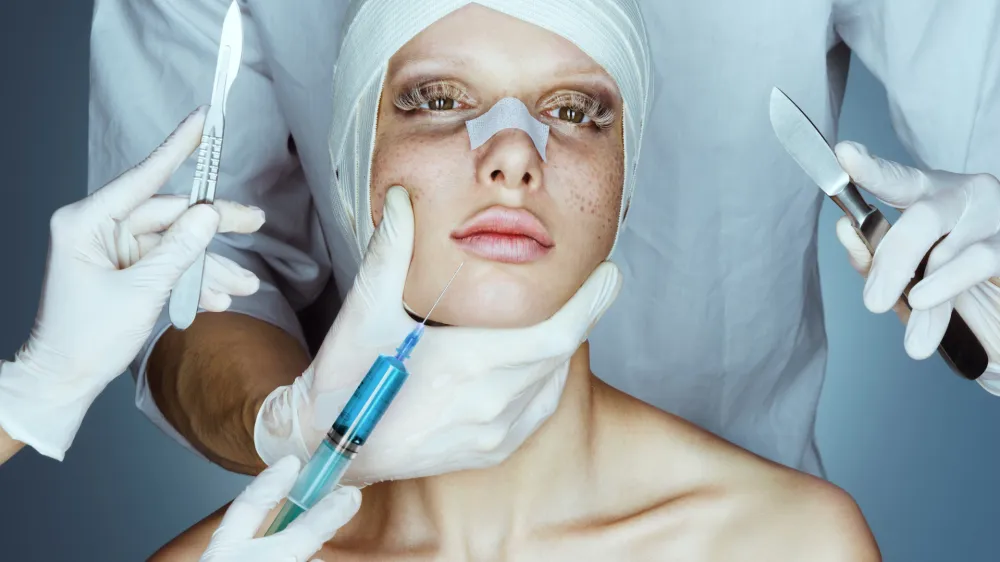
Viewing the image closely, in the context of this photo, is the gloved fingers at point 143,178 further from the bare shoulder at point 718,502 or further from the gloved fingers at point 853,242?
the gloved fingers at point 853,242

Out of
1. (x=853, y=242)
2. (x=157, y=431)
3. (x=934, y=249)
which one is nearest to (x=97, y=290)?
(x=853, y=242)

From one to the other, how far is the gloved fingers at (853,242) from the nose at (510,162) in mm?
441

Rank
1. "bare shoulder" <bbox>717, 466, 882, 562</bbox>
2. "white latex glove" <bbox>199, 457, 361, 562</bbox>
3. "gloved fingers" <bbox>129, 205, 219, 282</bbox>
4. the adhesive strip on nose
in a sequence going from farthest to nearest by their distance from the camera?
"bare shoulder" <bbox>717, 466, 882, 562</bbox>, the adhesive strip on nose, "gloved fingers" <bbox>129, 205, 219, 282</bbox>, "white latex glove" <bbox>199, 457, 361, 562</bbox>

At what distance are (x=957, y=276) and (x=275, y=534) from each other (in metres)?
0.98

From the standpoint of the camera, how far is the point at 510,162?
1.70 meters

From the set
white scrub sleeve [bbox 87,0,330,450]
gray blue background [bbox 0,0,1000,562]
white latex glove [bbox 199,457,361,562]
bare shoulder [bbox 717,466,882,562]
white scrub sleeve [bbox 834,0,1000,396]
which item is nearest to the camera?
white latex glove [bbox 199,457,361,562]

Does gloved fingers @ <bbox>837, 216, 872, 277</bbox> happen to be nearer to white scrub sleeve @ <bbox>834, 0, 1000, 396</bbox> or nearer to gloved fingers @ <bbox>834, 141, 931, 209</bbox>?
gloved fingers @ <bbox>834, 141, 931, 209</bbox>

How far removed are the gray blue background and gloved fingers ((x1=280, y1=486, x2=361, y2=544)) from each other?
5.88 feet

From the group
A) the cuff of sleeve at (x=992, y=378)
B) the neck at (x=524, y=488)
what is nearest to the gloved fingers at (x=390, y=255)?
the neck at (x=524, y=488)

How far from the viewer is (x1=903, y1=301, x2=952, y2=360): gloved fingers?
69.2 inches

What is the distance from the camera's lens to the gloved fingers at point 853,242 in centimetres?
177

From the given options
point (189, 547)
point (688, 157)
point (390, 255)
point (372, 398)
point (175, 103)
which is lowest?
point (189, 547)

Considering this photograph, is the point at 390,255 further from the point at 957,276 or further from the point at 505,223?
the point at 957,276

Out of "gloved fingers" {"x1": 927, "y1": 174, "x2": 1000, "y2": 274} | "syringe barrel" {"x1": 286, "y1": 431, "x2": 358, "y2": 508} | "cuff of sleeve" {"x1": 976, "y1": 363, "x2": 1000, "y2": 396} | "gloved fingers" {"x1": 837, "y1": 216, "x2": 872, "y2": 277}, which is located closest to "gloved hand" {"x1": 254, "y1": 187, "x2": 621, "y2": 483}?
"syringe barrel" {"x1": 286, "y1": 431, "x2": 358, "y2": 508}
